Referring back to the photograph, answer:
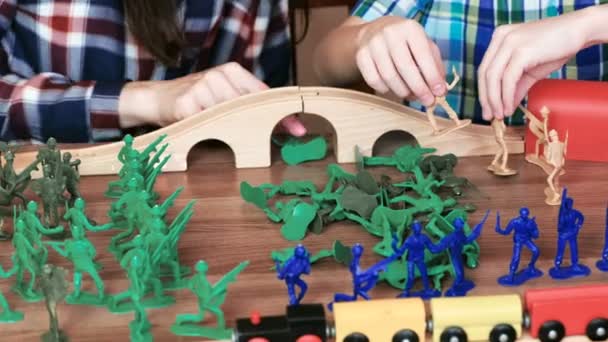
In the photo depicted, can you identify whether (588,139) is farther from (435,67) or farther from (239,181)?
(239,181)

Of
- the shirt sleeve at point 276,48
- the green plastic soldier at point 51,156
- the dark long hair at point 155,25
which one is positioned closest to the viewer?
the green plastic soldier at point 51,156

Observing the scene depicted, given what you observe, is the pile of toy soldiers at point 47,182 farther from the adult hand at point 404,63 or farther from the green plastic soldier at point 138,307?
the adult hand at point 404,63

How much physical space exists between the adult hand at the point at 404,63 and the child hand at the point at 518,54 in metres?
0.05

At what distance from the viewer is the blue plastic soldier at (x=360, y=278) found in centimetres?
54

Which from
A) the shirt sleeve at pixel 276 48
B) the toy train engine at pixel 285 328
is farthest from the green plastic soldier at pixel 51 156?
the shirt sleeve at pixel 276 48

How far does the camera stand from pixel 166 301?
1.87ft

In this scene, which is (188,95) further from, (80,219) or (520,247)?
(520,247)

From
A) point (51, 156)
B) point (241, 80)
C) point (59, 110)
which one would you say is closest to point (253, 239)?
point (51, 156)

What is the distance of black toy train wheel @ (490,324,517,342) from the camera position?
1.71 feet

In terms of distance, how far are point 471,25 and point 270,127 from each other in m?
0.41

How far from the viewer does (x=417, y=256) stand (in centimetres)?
56

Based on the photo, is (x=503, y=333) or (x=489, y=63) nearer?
(x=503, y=333)

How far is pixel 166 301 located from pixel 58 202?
7.9 inches

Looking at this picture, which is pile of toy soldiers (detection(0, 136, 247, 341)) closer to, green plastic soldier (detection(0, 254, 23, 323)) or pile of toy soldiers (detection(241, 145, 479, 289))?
green plastic soldier (detection(0, 254, 23, 323))
